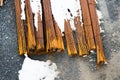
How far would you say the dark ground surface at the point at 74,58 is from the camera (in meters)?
3.70

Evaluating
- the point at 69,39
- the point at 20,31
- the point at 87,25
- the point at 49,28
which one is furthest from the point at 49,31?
the point at 87,25

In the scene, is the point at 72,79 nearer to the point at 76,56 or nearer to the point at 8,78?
the point at 76,56

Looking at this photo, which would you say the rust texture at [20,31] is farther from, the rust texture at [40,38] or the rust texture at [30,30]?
the rust texture at [40,38]

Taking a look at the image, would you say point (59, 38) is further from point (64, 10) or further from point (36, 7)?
point (36, 7)

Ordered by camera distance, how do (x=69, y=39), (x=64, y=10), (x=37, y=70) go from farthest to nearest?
(x=64, y=10) → (x=69, y=39) → (x=37, y=70)

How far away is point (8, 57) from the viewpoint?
382 centimetres

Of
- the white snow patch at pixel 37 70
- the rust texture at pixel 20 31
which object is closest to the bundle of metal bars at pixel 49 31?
the rust texture at pixel 20 31

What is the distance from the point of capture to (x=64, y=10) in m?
4.05

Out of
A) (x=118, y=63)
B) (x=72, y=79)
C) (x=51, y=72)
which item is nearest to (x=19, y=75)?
(x=51, y=72)

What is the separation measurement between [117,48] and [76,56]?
526 mm

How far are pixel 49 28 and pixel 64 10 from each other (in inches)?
14.1

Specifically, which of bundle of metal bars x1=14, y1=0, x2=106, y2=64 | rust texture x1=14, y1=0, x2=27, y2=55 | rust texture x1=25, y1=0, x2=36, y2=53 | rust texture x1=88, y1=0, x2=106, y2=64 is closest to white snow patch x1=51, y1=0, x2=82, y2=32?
bundle of metal bars x1=14, y1=0, x2=106, y2=64

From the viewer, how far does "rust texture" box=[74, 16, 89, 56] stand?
3.78 metres

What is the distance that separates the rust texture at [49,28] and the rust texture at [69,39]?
16 centimetres
